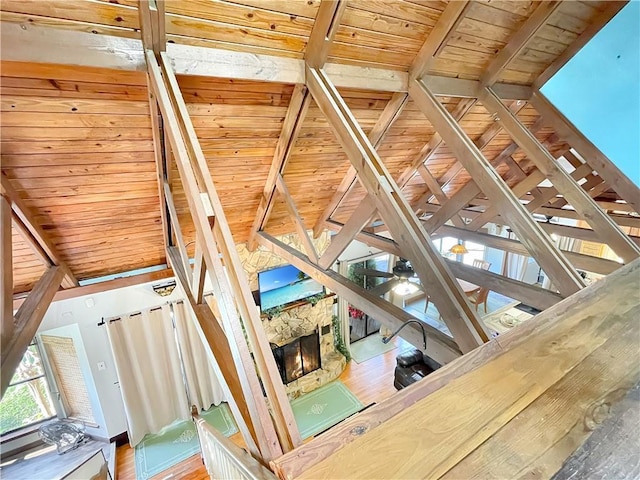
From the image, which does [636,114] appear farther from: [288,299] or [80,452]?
[80,452]

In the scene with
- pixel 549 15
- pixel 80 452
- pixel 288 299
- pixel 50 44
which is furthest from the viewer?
pixel 288 299

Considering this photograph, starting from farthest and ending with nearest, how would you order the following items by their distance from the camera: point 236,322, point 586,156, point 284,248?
point 284,248 < point 586,156 < point 236,322

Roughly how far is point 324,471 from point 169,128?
1647 millimetres

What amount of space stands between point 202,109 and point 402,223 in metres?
1.69

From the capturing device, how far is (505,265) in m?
8.68

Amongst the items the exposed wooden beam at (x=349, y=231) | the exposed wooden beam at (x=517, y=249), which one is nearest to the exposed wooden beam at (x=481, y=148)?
the exposed wooden beam at (x=517, y=249)

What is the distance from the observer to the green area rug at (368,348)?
6406mm

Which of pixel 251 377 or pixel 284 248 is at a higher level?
pixel 284 248

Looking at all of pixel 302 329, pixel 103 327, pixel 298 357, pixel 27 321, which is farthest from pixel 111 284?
pixel 298 357

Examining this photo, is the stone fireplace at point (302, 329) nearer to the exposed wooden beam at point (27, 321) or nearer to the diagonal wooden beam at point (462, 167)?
the diagonal wooden beam at point (462, 167)

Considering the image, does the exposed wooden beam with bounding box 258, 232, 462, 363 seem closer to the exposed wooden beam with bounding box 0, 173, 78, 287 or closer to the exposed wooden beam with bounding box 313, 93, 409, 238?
the exposed wooden beam with bounding box 313, 93, 409, 238

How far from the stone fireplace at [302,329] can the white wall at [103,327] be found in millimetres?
1362

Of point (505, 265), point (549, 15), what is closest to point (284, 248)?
point (549, 15)

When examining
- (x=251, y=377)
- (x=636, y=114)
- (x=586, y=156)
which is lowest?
(x=251, y=377)
